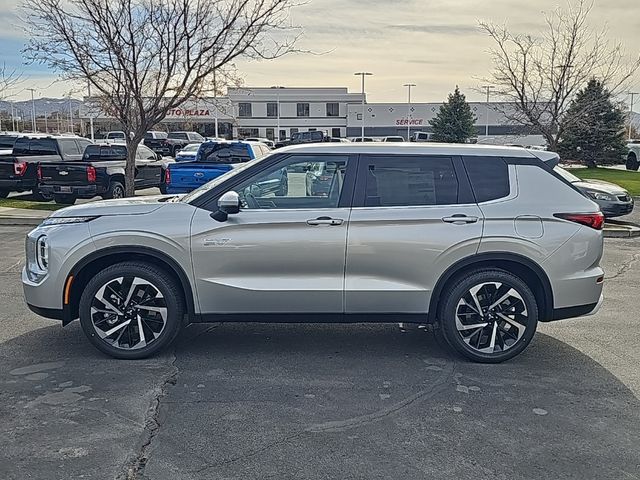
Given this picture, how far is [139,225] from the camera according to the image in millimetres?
5445

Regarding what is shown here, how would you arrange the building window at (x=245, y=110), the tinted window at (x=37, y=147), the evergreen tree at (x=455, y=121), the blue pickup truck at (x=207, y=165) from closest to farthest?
the blue pickup truck at (x=207, y=165), the tinted window at (x=37, y=147), the evergreen tree at (x=455, y=121), the building window at (x=245, y=110)

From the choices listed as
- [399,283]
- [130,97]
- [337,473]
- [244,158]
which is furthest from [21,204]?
[337,473]

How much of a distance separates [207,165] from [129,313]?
10640mm

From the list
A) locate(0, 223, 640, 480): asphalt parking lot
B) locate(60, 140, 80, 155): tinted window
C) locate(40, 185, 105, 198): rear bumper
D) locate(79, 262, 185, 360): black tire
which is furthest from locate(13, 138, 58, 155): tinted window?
locate(79, 262, 185, 360): black tire

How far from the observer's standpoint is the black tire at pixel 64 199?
1678 centimetres

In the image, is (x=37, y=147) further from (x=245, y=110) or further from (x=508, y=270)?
(x=245, y=110)

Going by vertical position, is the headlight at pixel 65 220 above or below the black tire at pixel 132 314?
above

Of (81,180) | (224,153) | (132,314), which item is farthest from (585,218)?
(81,180)

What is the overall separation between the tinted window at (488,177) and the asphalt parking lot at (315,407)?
4.77ft

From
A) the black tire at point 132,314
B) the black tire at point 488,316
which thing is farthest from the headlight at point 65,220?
the black tire at point 488,316

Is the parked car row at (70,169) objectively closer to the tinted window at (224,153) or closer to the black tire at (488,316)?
the tinted window at (224,153)

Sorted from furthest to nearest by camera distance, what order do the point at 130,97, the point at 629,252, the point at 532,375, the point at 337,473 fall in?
the point at 130,97, the point at 629,252, the point at 532,375, the point at 337,473

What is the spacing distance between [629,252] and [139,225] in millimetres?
9712

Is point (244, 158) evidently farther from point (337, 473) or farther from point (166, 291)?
point (337, 473)
